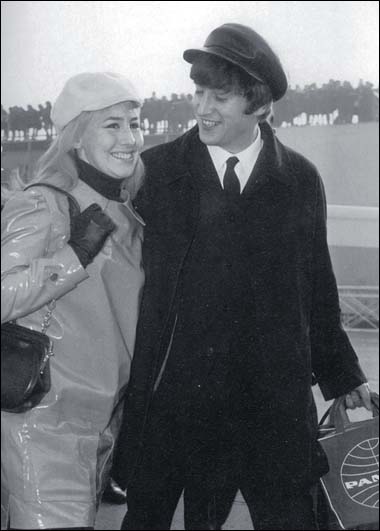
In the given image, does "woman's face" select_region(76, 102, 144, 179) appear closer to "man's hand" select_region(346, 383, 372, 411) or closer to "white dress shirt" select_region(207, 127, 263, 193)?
"white dress shirt" select_region(207, 127, 263, 193)

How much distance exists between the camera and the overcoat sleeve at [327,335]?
4.84 ft

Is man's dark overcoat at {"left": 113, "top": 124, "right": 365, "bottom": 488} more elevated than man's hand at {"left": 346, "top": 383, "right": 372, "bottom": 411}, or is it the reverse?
man's dark overcoat at {"left": 113, "top": 124, "right": 365, "bottom": 488}

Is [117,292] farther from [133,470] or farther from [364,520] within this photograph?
[364,520]

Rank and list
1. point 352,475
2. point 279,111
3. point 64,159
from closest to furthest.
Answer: point 64,159 < point 352,475 < point 279,111

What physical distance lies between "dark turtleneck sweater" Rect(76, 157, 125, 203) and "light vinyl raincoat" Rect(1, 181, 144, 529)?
0.01m

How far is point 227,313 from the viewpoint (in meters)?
1.35

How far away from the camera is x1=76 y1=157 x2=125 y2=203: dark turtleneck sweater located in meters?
1.26

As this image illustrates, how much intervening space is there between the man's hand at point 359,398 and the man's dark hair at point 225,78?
2.39 ft

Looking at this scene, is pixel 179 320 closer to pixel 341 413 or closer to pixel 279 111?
pixel 341 413

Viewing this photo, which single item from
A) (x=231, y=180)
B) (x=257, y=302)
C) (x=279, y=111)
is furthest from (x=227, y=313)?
(x=279, y=111)

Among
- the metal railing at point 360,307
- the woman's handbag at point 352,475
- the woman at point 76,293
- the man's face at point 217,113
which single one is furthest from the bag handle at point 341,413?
the metal railing at point 360,307

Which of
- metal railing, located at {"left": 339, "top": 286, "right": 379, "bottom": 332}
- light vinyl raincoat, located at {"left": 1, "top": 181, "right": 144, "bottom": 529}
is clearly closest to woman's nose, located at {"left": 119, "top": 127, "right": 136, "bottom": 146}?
light vinyl raincoat, located at {"left": 1, "top": 181, "right": 144, "bottom": 529}

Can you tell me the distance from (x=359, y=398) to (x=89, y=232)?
82 centimetres

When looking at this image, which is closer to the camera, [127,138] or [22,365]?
[22,365]
